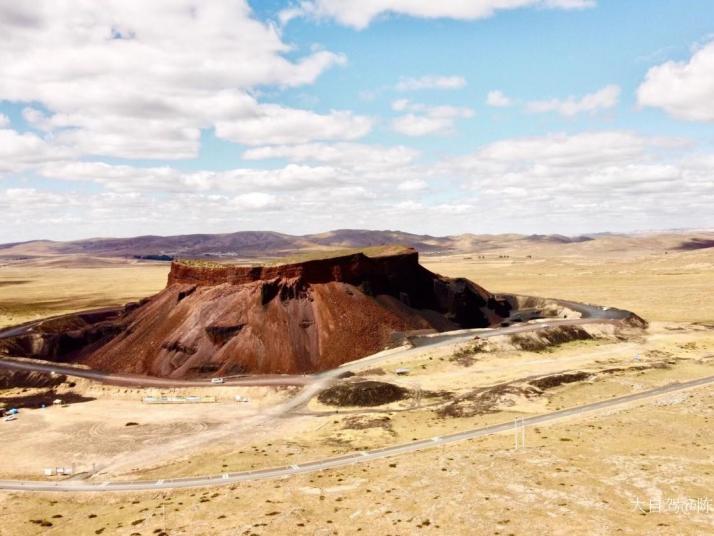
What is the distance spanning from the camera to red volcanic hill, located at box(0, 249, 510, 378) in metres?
86.9

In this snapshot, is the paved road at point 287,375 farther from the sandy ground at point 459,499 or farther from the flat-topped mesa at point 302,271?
the sandy ground at point 459,499

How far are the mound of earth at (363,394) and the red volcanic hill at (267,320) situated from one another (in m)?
15.0

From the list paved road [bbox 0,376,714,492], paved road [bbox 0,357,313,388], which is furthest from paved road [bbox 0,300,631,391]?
paved road [bbox 0,376,714,492]

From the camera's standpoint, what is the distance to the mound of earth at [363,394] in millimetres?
68375

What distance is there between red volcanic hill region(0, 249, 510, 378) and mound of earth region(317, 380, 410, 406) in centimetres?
1499

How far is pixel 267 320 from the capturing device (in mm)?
90812

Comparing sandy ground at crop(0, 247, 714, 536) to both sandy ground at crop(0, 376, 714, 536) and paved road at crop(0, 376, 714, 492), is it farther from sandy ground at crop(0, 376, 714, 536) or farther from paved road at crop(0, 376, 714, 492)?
paved road at crop(0, 376, 714, 492)

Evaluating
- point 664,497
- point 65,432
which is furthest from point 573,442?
point 65,432

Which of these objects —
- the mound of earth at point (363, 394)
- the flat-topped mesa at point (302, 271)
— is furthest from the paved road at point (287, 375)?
the flat-topped mesa at point (302, 271)

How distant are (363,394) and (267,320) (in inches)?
1112

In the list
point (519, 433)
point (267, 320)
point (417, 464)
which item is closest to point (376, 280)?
point (267, 320)

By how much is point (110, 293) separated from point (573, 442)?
183 metres

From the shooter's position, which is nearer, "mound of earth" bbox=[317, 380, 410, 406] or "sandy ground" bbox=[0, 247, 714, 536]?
"sandy ground" bbox=[0, 247, 714, 536]

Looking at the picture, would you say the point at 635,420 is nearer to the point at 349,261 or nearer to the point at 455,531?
the point at 455,531
